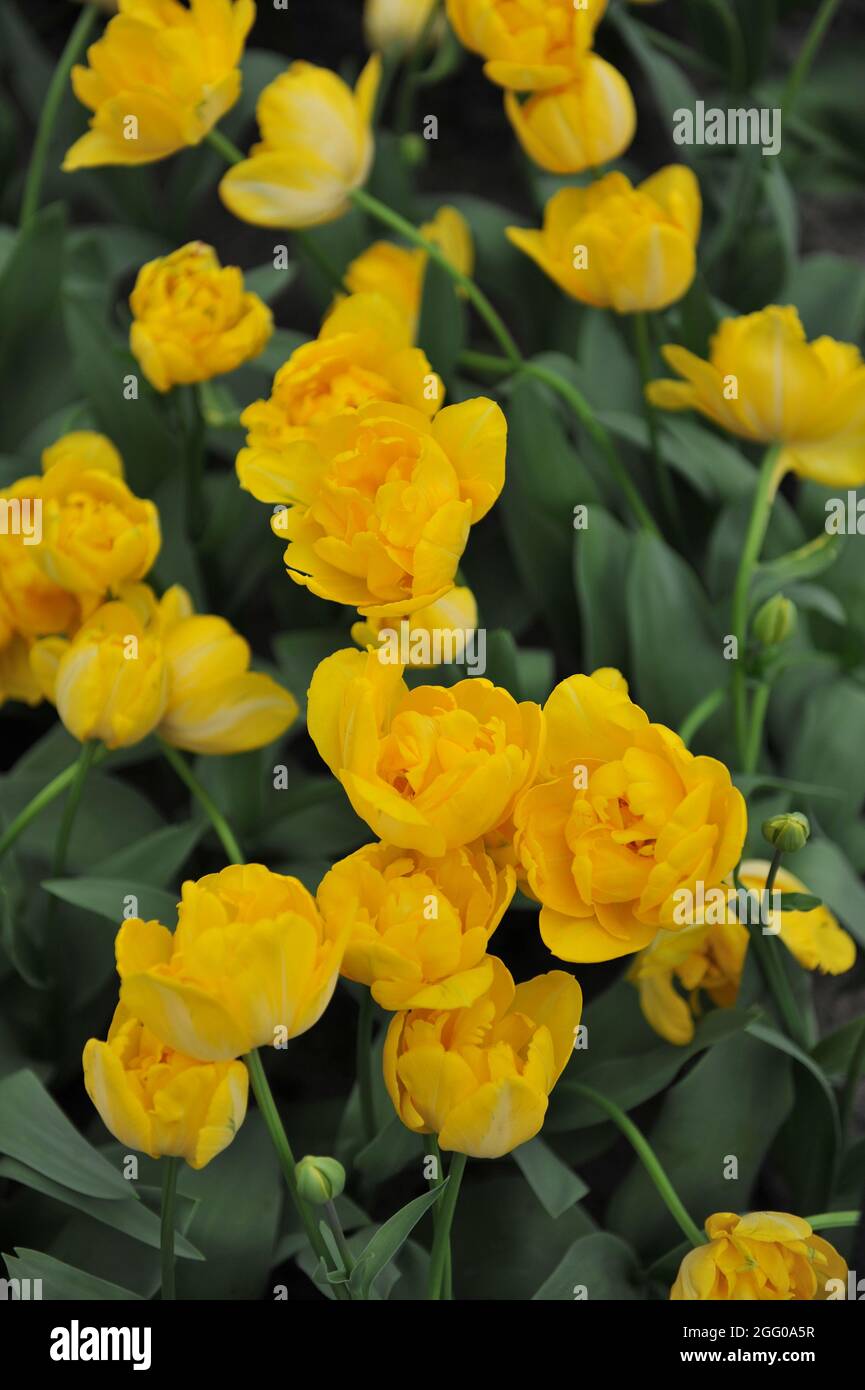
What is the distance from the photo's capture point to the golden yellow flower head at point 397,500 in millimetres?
617

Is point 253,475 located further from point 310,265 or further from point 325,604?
point 310,265

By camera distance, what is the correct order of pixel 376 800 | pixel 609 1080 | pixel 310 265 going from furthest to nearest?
pixel 310 265
pixel 609 1080
pixel 376 800

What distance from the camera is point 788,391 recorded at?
32.7 inches

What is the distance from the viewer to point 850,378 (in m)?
0.84

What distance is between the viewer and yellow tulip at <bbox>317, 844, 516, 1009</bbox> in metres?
0.56

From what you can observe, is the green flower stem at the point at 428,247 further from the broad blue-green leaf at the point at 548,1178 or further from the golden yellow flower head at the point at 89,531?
the broad blue-green leaf at the point at 548,1178

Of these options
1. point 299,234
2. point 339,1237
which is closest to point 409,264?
point 299,234

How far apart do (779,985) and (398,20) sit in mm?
835

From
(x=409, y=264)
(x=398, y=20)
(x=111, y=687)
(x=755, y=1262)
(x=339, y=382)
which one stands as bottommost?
(x=755, y=1262)

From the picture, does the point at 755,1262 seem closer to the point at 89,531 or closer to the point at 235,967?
the point at 235,967

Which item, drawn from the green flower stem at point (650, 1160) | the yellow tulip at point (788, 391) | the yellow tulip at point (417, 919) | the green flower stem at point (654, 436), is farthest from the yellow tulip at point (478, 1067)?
the green flower stem at point (654, 436)

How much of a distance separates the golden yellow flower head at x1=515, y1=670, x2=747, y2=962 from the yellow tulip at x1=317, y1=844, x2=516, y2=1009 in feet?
0.08

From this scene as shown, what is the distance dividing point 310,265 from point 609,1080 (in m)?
0.68
